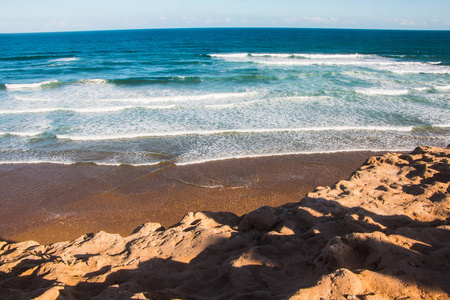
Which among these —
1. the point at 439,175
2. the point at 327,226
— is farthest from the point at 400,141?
the point at 327,226

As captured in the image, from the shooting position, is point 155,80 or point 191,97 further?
point 155,80

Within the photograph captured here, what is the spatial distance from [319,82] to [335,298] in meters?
21.7

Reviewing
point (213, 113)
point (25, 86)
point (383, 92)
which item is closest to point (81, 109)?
point (213, 113)

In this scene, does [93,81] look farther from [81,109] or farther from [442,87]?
[442,87]

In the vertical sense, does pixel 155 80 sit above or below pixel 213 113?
above

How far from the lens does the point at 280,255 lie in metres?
4.12

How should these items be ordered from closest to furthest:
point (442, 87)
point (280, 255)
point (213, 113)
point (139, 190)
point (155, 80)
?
point (280, 255) → point (139, 190) → point (213, 113) → point (442, 87) → point (155, 80)

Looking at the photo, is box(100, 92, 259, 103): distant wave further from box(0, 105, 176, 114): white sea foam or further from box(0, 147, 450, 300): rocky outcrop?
box(0, 147, 450, 300): rocky outcrop

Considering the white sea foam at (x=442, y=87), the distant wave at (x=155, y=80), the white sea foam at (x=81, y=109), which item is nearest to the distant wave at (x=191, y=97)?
the white sea foam at (x=81, y=109)

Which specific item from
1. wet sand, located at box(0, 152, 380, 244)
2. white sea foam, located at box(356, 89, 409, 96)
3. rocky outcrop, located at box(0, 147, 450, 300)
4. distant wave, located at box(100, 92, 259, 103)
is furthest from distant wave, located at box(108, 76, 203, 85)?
rocky outcrop, located at box(0, 147, 450, 300)

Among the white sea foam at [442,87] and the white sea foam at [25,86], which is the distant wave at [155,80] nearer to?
the white sea foam at [25,86]

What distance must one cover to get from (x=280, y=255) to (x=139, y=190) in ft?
18.8

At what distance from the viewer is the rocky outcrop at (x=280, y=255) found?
3199 mm

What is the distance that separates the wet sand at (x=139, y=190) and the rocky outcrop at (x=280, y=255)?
2049mm
